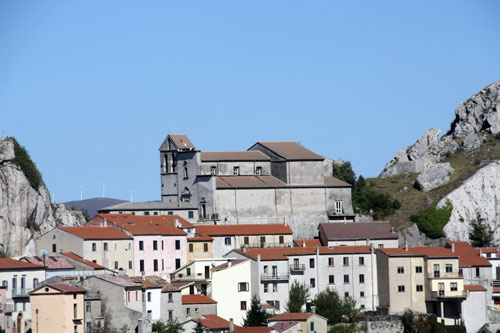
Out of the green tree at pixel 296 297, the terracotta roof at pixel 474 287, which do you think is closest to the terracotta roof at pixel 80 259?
the green tree at pixel 296 297

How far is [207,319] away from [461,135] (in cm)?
6310

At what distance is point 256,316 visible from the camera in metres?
92.9

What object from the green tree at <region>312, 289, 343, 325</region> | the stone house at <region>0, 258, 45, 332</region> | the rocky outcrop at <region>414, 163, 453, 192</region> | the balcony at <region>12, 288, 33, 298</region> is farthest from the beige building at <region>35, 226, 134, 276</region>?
the rocky outcrop at <region>414, 163, 453, 192</region>

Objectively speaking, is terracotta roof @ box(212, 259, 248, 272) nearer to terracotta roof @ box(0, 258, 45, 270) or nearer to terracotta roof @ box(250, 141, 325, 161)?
terracotta roof @ box(0, 258, 45, 270)

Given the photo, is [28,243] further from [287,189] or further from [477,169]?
[477,169]

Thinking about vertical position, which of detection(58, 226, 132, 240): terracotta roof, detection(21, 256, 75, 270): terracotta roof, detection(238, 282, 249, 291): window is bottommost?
detection(238, 282, 249, 291): window

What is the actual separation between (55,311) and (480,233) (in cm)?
5159

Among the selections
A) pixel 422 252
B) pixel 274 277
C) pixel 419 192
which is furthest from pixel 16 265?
pixel 419 192

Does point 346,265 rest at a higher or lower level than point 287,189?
lower

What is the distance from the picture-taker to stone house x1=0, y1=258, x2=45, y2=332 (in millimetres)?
84375

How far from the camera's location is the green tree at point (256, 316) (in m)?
92.5

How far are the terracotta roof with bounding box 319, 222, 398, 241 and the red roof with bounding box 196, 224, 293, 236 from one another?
3.36 metres

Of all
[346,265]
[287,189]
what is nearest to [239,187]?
[287,189]

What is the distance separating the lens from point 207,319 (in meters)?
91.4
